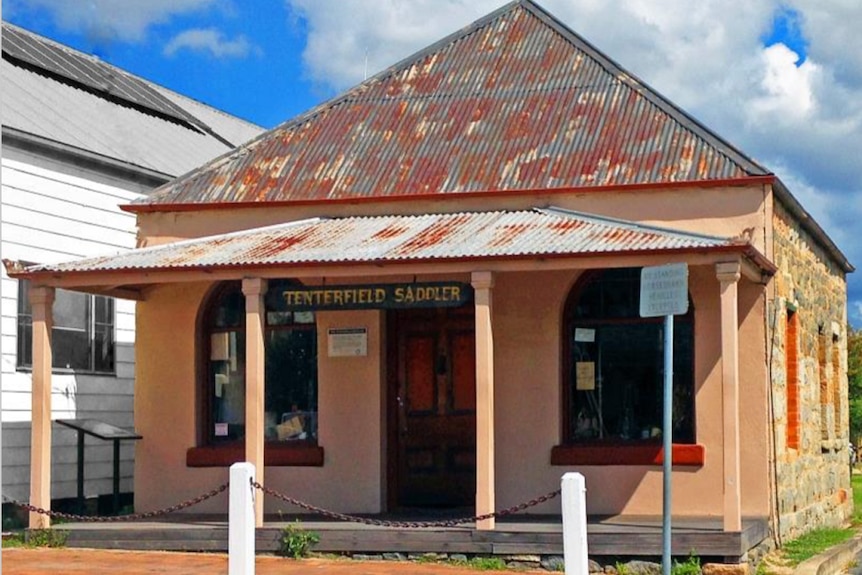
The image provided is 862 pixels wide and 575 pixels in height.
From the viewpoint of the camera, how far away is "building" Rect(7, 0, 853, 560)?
14070 mm

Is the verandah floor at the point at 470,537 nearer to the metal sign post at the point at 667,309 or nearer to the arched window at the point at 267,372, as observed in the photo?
the arched window at the point at 267,372

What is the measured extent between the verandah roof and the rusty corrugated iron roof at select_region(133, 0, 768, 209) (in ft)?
1.54

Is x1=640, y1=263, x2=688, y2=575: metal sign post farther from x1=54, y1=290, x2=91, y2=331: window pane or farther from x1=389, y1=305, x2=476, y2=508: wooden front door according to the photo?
x1=54, y1=290, x2=91, y2=331: window pane

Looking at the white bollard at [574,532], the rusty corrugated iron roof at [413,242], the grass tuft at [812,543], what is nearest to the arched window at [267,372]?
the rusty corrugated iron roof at [413,242]

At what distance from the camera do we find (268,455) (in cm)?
1569

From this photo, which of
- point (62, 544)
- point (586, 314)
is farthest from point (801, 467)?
point (62, 544)

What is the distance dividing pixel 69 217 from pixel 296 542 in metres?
6.20

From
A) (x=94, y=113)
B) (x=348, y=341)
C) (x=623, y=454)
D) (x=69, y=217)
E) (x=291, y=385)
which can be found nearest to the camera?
(x=623, y=454)

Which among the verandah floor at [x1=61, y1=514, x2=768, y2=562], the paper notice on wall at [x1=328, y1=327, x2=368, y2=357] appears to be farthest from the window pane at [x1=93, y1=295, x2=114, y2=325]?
the verandah floor at [x1=61, y1=514, x2=768, y2=562]

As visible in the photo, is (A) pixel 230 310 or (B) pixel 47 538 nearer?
(B) pixel 47 538

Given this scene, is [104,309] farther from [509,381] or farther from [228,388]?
[509,381]

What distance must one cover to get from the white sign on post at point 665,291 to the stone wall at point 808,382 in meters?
5.39

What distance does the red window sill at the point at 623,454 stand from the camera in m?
14.4

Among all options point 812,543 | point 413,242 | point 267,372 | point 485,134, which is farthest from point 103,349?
point 812,543
